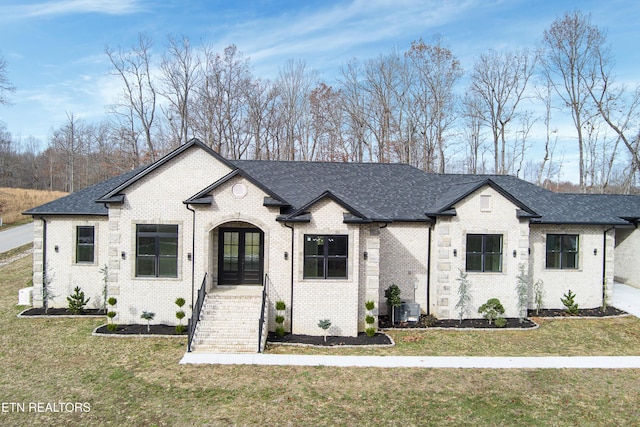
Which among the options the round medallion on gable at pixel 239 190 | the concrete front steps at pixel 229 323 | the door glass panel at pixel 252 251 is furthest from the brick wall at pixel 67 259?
the round medallion on gable at pixel 239 190

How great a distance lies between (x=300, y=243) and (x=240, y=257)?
10.8 ft

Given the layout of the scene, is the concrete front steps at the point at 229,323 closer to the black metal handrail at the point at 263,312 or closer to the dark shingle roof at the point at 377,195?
the black metal handrail at the point at 263,312

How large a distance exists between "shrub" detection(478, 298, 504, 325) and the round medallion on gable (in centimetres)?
1053

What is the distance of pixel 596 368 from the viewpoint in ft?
37.5

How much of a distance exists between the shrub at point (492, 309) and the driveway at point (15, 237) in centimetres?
3245

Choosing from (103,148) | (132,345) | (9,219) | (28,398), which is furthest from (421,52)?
(103,148)

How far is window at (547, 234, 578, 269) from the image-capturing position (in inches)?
687

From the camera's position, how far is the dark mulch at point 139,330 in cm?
1366

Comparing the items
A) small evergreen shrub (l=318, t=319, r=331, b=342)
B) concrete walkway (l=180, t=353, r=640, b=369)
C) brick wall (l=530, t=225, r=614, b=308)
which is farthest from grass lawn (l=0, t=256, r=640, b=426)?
brick wall (l=530, t=225, r=614, b=308)

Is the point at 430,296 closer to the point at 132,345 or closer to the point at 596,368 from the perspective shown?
the point at 596,368

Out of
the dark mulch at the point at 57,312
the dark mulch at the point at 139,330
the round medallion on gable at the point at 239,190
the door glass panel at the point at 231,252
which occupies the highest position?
the round medallion on gable at the point at 239,190

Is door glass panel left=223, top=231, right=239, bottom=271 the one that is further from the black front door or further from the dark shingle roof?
the dark shingle roof

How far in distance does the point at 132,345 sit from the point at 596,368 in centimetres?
1443

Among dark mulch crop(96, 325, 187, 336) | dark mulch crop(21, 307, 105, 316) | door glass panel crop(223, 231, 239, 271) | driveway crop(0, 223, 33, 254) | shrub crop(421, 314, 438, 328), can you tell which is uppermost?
door glass panel crop(223, 231, 239, 271)
